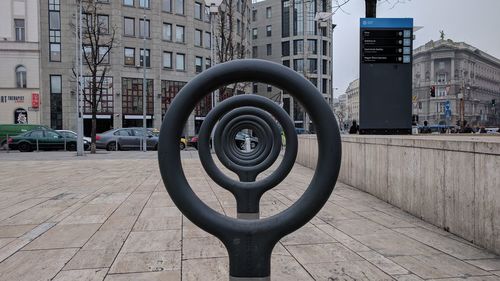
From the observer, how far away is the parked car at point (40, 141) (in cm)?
2734

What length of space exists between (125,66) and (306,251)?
4341cm

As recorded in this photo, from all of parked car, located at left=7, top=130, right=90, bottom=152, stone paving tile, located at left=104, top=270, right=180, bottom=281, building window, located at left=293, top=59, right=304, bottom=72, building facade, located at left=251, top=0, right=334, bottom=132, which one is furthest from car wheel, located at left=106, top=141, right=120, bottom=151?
building window, located at left=293, top=59, right=304, bottom=72

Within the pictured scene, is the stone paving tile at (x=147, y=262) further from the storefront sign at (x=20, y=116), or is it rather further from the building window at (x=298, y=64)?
the building window at (x=298, y=64)

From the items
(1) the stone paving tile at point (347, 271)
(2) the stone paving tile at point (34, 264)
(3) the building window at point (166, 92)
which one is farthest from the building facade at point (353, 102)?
(2) the stone paving tile at point (34, 264)

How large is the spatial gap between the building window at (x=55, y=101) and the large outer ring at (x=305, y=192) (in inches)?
1757

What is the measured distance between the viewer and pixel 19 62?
40312 mm

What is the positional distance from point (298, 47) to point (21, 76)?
47.1 m

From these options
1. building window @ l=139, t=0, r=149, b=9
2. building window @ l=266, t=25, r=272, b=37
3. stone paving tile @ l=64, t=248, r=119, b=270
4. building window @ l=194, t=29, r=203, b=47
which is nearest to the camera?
stone paving tile @ l=64, t=248, r=119, b=270

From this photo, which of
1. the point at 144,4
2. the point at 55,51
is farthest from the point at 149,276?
A: the point at 144,4

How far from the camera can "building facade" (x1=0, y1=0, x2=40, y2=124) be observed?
39.4m

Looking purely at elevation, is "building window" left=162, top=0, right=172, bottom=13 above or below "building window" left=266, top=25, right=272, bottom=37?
below

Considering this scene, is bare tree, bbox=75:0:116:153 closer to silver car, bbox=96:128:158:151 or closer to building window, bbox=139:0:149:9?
silver car, bbox=96:128:158:151

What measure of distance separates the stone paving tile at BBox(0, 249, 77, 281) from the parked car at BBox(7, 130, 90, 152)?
25.8 m

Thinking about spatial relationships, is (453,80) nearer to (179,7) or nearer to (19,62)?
(179,7)
